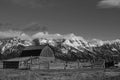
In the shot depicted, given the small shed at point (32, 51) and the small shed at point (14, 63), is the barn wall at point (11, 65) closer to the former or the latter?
the small shed at point (14, 63)

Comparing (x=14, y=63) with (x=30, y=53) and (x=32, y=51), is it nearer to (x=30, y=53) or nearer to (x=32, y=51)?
(x=30, y=53)

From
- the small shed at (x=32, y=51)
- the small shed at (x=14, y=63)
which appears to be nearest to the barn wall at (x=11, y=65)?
the small shed at (x=14, y=63)

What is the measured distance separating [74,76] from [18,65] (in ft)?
145

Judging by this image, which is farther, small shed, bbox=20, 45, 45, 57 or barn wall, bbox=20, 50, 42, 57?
small shed, bbox=20, 45, 45, 57

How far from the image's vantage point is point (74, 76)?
3716 cm

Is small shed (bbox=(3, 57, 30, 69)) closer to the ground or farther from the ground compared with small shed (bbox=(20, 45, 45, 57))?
closer to the ground

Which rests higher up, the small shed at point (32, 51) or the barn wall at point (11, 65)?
the small shed at point (32, 51)

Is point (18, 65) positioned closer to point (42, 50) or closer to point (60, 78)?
point (42, 50)

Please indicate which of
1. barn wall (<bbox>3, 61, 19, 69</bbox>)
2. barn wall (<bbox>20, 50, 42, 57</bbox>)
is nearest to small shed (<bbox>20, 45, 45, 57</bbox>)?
barn wall (<bbox>20, 50, 42, 57</bbox>)

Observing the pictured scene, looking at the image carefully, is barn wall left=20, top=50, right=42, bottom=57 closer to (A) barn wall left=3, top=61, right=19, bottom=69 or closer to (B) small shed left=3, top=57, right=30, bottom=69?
(B) small shed left=3, top=57, right=30, bottom=69

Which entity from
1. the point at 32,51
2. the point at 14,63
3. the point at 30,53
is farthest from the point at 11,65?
the point at 32,51

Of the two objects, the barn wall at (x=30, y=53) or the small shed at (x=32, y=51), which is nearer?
the barn wall at (x=30, y=53)

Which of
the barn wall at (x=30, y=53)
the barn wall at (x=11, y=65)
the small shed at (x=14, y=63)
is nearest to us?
the small shed at (x=14, y=63)

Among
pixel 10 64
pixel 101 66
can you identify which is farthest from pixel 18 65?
pixel 101 66
